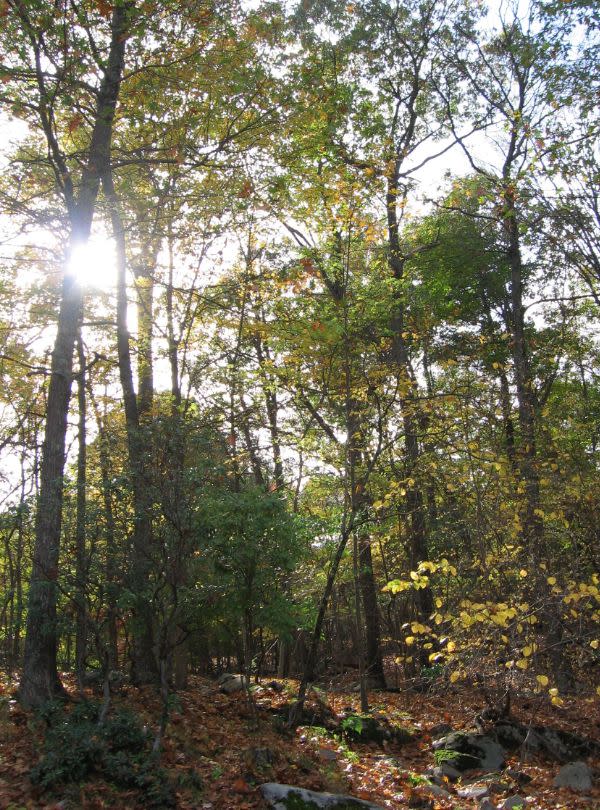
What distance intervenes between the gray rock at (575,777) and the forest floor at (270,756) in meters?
0.11

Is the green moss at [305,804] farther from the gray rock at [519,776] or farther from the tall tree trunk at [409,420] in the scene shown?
the tall tree trunk at [409,420]

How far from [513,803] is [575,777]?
46.9 inches

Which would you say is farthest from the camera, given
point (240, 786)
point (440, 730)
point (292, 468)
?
point (292, 468)

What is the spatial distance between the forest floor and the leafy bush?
11 cm

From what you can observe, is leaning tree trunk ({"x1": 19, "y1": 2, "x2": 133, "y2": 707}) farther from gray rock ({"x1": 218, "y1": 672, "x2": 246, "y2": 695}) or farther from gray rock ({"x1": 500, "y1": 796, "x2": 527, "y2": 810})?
gray rock ({"x1": 500, "y1": 796, "x2": 527, "y2": 810})

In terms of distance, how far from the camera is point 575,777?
702 centimetres

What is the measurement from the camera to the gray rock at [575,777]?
6906 mm

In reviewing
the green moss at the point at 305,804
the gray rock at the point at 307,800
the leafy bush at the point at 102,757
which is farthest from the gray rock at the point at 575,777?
the leafy bush at the point at 102,757

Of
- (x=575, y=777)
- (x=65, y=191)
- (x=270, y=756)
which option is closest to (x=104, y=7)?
(x=65, y=191)

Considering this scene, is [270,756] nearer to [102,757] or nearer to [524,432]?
[102,757]

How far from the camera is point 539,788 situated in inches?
276

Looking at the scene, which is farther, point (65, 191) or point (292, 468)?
point (292, 468)

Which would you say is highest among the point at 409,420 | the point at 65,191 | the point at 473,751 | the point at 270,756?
the point at 65,191

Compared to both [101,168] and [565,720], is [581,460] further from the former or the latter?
[101,168]
